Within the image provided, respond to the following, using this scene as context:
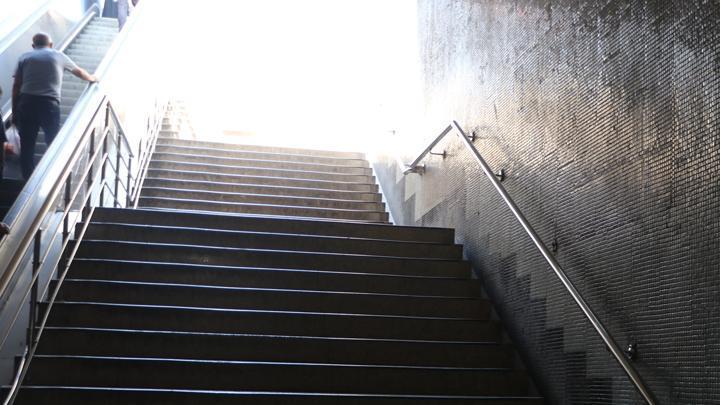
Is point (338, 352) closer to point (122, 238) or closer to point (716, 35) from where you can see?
point (122, 238)

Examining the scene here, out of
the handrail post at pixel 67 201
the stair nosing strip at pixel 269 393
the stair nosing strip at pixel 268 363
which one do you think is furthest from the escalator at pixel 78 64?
the stair nosing strip at pixel 269 393

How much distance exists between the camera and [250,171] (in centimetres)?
730

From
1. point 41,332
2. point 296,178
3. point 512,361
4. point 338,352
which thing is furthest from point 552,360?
point 296,178

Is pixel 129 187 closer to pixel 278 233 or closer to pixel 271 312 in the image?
pixel 278 233

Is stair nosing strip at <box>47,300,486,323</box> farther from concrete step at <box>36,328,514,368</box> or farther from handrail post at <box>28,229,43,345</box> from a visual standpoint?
handrail post at <box>28,229,43,345</box>

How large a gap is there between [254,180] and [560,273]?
4.20 meters

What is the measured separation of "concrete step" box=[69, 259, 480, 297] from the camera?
4.16 m

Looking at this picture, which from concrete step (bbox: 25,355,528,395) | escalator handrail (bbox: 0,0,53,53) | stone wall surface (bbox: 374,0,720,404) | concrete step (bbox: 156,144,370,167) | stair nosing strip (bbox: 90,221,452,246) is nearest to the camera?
stone wall surface (bbox: 374,0,720,404)

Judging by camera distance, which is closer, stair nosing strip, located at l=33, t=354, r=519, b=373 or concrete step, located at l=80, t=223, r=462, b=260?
stair nosing strip, located at l=33, t=354, r=519, b=373

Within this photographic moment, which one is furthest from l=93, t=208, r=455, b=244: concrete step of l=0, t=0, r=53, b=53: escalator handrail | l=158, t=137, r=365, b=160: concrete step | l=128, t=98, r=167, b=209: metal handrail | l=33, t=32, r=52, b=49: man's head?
l=158, t=137, r=365, b=160: concrete step

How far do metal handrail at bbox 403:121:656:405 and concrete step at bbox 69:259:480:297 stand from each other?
692 mm

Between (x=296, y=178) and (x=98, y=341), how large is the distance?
12.4 ft

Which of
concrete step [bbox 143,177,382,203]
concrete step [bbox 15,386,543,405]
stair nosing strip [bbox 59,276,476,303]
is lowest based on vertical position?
concrete step [bbox 15,386,543,405]

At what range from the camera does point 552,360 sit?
3.62 m
